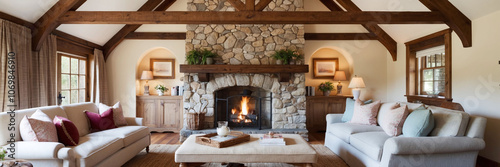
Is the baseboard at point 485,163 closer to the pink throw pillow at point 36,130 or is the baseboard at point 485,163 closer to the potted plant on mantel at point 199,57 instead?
the potted plant on mantel at point 199,57

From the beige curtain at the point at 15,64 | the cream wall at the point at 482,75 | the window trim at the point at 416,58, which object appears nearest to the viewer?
the beige curtain at the point at 15,64

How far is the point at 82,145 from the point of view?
2.67 m

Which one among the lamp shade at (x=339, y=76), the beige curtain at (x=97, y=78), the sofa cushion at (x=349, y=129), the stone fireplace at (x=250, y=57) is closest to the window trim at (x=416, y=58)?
the lamp shade at (x=339, y=76)

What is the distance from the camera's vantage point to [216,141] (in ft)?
8.93

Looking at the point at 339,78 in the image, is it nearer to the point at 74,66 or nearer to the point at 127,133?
the point at 127,133

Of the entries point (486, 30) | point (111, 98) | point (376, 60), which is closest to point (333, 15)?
point (486, 30)

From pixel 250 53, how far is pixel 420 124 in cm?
308

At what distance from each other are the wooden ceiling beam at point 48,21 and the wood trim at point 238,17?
77mm

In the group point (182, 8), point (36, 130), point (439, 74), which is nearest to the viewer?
point (36, 130)

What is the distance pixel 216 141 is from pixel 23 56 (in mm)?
2795

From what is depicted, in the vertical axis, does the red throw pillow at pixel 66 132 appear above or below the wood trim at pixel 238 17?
below

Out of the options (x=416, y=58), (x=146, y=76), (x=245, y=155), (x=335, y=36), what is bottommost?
(x=245, y=155)

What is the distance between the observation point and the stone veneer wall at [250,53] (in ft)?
16.6

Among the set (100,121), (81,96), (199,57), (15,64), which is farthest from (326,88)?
(15,64)
